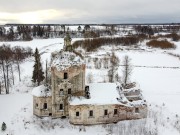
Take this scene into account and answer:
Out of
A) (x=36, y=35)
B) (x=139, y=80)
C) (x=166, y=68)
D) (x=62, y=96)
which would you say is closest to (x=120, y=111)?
(x=62, y=96)

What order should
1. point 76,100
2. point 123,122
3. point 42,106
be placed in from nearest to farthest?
point 76,100, point 123,122, point 42,106

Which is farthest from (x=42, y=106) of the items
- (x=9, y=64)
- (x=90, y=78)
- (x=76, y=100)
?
(x=9, y=64)

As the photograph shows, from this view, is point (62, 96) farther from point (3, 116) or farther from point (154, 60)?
point (154, 60)

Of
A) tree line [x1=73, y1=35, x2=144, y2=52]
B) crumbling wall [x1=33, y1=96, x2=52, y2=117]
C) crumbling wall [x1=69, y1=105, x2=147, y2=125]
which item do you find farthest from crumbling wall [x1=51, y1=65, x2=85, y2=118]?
tree line [x1=73, y1=35, x2=144, y2=52]

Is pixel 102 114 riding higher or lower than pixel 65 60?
lower

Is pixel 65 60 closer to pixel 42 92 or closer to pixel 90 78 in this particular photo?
pixel 42 92

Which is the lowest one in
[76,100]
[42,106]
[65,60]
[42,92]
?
[42,106]

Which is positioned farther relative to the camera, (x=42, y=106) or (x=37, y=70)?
(x=37, y=70)

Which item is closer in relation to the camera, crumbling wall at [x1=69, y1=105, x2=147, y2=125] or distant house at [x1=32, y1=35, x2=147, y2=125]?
crumbling wall at [x1=69, y1=105, x2=147, y2=125]

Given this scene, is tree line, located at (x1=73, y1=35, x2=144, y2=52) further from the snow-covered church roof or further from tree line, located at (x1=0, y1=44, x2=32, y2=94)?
the snow-covered church roof
